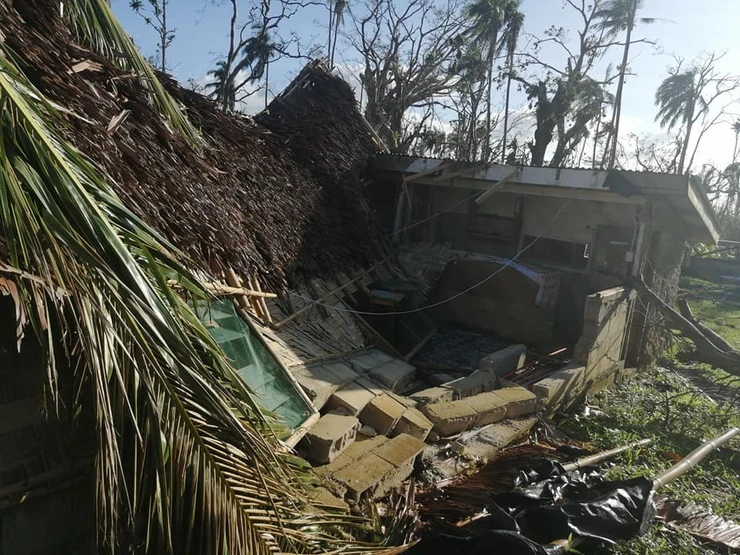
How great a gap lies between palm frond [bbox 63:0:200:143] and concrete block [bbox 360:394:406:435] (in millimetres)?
3412

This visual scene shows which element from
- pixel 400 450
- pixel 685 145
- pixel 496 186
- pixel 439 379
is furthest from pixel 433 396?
pixel 685 145

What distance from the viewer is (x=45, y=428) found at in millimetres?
3211

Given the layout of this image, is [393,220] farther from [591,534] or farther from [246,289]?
[591,534]

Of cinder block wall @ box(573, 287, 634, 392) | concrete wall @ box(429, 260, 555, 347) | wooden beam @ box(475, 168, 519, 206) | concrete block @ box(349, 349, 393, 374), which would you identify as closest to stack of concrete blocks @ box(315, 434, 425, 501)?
concrete block @ box(349, 349, 393, 374)

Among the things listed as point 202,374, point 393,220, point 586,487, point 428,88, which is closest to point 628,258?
point 393,220

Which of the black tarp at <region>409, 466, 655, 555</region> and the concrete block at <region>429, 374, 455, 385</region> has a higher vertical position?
the concrete block at <region>429, 374, 455, 385</region>

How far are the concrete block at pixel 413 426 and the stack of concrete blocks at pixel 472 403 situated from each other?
0.65 feet

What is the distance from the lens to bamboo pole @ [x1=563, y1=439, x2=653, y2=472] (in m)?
4.94

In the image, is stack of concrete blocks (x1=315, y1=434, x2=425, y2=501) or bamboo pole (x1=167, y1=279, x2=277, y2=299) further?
bamboo pole (x1=167, y1=279, x2=277, y2=299)

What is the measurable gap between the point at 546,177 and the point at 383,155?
10.7ft

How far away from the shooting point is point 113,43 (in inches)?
209

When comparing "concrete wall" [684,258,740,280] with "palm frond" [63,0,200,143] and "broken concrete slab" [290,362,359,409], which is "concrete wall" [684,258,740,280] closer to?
"broken concrete slab" [290,362,359,409]

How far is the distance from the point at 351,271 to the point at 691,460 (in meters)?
4.80

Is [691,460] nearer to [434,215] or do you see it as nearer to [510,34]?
[434,215]
